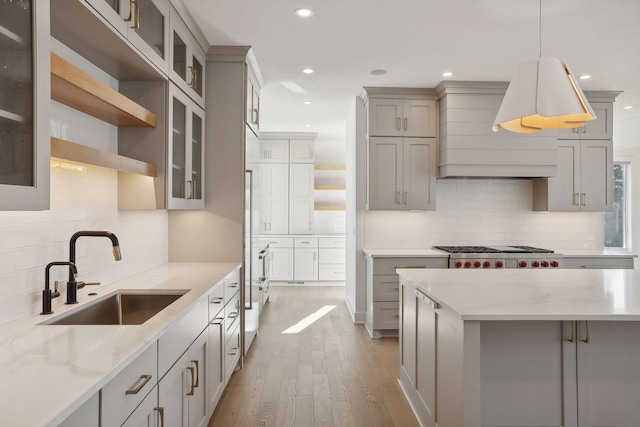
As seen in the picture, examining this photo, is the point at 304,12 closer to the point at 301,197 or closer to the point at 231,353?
the point at 231,353

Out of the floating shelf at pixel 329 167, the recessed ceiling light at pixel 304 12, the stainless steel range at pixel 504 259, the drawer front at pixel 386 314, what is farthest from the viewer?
the floating shelf at pixel 329 167

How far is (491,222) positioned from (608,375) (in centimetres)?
310

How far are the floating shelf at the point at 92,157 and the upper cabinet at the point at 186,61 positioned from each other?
0.66 meters

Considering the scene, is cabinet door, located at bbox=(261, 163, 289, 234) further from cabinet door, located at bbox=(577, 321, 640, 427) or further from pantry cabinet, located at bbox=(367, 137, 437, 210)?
cabinet door, located at bbox=(577, 321, 640, 427)

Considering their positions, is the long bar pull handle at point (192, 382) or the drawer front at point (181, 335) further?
the long bar pull handle at point (192, 382)

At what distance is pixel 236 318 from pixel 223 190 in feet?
3.37

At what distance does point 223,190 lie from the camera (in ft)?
11.2

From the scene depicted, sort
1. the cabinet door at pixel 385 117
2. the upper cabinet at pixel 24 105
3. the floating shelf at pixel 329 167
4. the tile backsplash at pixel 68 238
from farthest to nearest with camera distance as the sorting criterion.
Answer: the floating shelf at pixel 329 167
the cabinet door at pixel 385 117
the tile backsplash at pixel 68 238
the upper cabinet at pixel 24 105

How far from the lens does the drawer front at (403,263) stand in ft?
13.9

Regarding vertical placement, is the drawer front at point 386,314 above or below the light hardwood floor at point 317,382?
above

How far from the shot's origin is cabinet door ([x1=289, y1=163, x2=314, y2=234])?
23.3ft

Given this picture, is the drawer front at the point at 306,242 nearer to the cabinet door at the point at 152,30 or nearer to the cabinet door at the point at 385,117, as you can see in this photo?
the cabinet door at the point at 385,117

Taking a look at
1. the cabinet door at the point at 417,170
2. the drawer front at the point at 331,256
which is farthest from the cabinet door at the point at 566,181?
the drawer front at the point at 331,256

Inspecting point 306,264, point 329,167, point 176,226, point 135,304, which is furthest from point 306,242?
point 135,304
